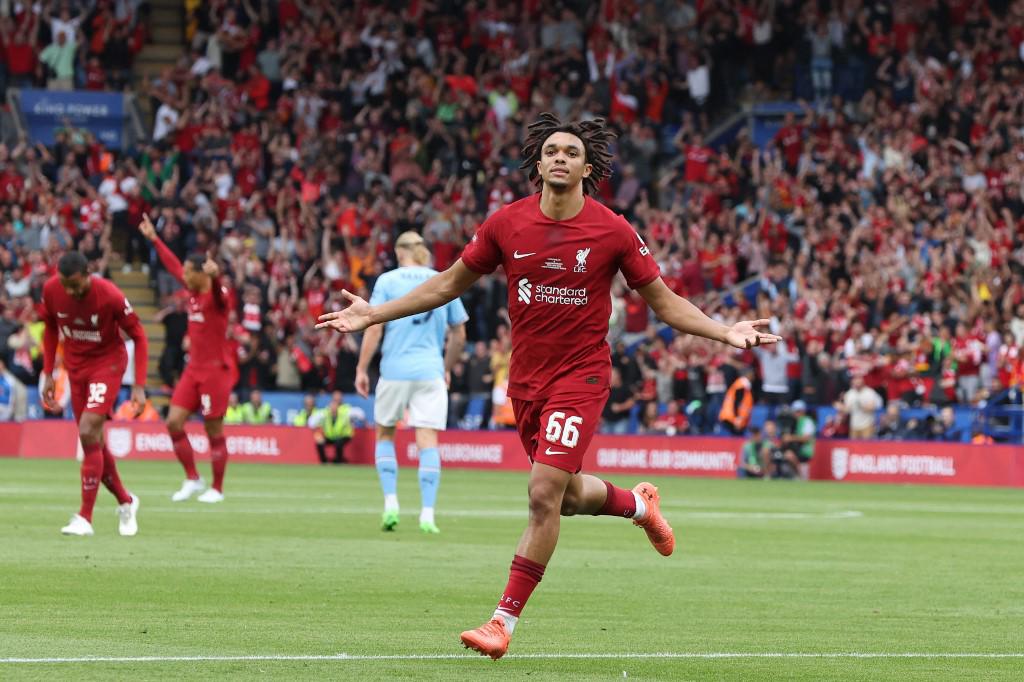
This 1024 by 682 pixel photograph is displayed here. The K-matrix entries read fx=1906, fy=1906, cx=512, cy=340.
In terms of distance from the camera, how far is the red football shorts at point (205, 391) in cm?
2144

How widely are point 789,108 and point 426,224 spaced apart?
9140mm

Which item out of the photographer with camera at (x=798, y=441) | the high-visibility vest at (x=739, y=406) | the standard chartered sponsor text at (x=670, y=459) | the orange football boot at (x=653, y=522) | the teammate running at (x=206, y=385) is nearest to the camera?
the orange football boot at (x=653, y=522)

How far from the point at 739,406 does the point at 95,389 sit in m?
19.4

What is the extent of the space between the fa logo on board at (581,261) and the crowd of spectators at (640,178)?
931 inches

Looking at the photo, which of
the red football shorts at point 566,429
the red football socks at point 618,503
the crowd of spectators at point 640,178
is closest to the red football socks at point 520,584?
the red football shorts at point 566,429

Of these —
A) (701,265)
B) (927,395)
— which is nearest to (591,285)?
(927,395)

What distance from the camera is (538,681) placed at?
336 inches

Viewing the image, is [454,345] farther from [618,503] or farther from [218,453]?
[618,503]

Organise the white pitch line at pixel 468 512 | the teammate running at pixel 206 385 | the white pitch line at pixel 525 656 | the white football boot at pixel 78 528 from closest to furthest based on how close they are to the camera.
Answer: the white pitch line at pixel 525 656, the white football boot at pixel 78 528, the white pitch line at pixel 468 512, the teammate running at pixel 206 385

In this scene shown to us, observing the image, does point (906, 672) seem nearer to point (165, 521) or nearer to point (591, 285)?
point (591, 285)

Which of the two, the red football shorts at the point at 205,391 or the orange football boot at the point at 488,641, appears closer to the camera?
the orange football boot at the point at 488,641

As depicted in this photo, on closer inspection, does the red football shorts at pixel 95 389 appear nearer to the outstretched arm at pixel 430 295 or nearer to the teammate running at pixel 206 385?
the teammate running at pixel 206 385

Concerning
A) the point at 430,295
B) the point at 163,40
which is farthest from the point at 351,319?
the point at 163,40

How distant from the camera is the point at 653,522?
431 inches
